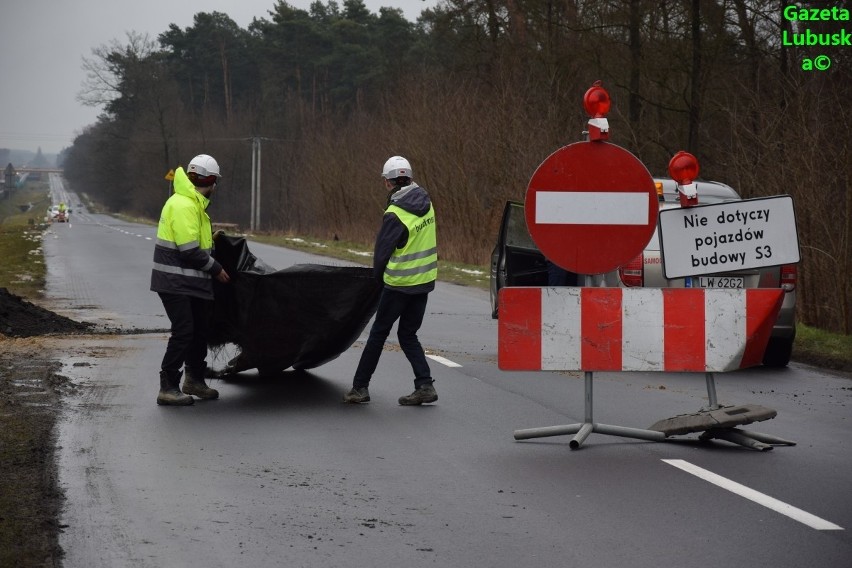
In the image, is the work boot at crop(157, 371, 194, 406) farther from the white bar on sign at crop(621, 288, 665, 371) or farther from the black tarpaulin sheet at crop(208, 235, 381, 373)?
the white bar on sign at crop(621, 288, 665, 371)

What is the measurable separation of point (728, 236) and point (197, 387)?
14.4 feet

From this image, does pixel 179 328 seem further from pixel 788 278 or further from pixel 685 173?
pixel 788 278

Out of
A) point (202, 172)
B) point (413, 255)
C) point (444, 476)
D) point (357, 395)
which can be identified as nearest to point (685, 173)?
point (413, 255)

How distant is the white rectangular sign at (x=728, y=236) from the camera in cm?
866

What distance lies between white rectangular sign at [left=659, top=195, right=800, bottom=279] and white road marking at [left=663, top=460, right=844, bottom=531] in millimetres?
1674

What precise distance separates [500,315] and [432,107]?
34.8 meters

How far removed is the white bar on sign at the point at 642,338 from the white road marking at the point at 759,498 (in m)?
0.89

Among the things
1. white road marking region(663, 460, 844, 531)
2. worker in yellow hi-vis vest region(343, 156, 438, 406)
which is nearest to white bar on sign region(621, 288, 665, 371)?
white road marking region(663, 460, 844, 531)

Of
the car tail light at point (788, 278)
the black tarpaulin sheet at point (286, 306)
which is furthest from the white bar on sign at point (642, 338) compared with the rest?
the car tail light at point (788, 278)

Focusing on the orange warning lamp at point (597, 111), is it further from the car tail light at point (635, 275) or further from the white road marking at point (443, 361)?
the white road marking at point (443, 361)

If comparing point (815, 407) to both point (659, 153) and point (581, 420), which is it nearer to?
point (581, 420)

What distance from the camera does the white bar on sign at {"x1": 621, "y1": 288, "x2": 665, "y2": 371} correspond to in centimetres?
841

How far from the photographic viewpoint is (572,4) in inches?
1491

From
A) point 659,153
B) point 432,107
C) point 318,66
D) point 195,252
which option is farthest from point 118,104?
point 195,252
